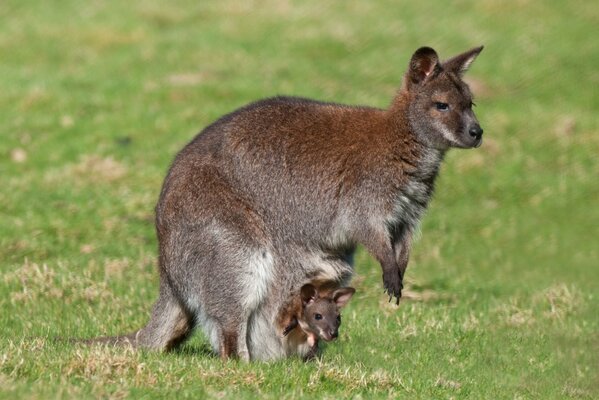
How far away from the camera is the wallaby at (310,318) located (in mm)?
9109

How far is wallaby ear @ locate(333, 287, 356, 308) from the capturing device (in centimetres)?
945

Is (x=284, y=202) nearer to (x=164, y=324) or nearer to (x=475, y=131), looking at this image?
(x=164, y=324)

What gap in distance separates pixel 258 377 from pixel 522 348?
359 centimetres

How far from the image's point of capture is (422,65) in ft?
31.3

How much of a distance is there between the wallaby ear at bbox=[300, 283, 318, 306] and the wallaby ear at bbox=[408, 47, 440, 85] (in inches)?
81.3

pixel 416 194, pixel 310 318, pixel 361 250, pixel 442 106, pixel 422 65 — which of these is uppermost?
pixel 422 65

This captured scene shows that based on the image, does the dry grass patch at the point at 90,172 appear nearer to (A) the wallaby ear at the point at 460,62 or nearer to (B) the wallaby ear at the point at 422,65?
(B) the wallaby ear at the point at 422,65

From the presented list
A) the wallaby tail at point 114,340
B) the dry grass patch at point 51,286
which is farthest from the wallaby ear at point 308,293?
the dry grass patch at point 51,286

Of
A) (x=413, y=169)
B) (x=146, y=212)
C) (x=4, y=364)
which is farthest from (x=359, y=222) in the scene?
(x=146, y=212)

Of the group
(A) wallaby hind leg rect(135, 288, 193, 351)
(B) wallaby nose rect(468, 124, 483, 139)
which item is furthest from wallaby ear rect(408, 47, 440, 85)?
(A) wallaby hind leg rect(135, 288, 193, 351)

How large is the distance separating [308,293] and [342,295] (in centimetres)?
38

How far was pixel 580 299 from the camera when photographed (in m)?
12.2

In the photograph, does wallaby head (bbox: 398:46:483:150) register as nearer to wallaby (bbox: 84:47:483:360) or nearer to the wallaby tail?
wallaby (bbox: 84:47:483:360)

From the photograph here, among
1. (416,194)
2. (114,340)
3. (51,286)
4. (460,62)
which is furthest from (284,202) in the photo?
(51,286)
